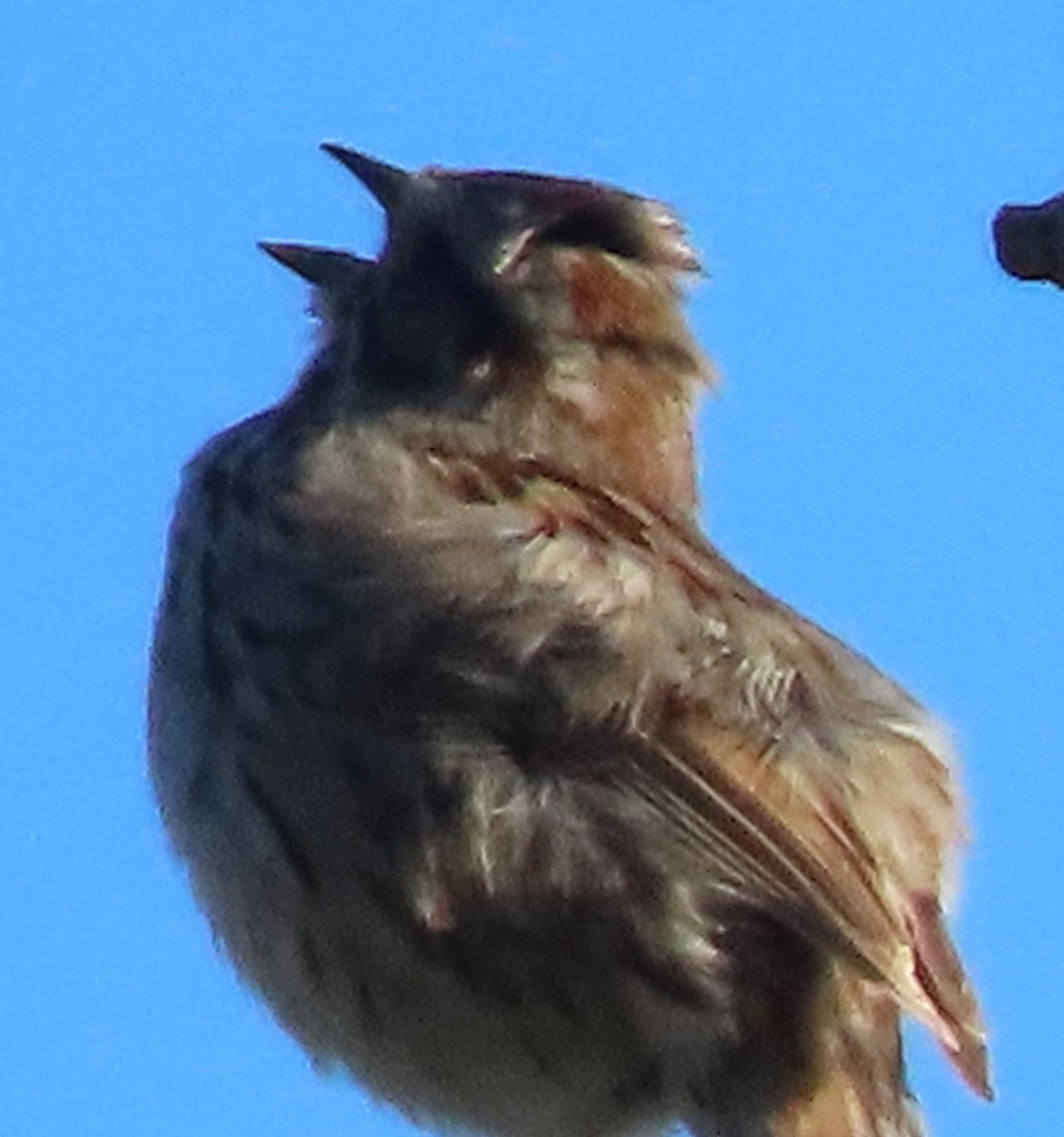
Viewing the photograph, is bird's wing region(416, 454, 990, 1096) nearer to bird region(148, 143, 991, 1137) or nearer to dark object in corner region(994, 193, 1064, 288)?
bird region(148, 143, 991, 1137)

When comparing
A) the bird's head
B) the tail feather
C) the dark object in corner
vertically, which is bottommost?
the tail feather

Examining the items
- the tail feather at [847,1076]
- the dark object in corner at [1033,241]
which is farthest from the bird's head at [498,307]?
the dark object in corner at [1033,241]

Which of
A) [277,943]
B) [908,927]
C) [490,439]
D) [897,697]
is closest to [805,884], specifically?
[908,927]

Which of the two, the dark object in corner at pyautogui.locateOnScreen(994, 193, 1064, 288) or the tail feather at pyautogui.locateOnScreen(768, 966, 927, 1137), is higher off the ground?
the dark object in corner at pyautogui.locateOnScreen(994, 193, 1064, 288)

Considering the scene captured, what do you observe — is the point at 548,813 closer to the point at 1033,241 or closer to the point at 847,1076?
the point at 847,1076

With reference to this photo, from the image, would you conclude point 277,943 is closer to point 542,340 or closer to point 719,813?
point 719,813

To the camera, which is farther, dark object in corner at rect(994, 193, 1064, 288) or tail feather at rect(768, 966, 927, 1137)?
tail feather at rect(768, 966, 927, 1137)

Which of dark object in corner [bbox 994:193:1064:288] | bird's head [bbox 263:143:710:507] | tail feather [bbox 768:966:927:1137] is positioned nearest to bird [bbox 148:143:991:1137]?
tail feather [bbox 768:966:927:1137]

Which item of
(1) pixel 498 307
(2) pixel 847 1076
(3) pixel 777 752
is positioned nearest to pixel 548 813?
(3) pixel 777 752
